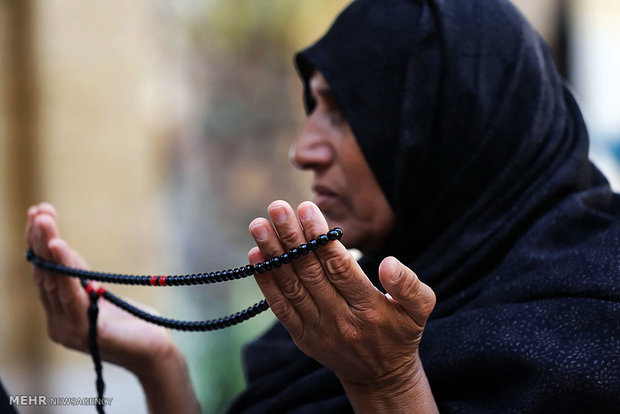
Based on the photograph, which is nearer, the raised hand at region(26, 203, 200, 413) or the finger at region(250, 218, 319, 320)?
the finger at region(250, 218, 319, 320)

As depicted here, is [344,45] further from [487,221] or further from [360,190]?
[487,221]

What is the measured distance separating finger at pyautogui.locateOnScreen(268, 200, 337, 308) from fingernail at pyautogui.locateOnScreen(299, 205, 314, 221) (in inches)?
0.5

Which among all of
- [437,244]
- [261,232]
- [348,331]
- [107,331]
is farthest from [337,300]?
[107,331]

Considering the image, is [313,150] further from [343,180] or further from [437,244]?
[437,244]

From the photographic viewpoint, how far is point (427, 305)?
1.03 m

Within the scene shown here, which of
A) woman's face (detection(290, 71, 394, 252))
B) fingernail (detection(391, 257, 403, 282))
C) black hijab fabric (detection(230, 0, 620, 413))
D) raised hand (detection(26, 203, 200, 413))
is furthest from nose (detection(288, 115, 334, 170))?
fingernail (detection(391, 257, 403, 282))

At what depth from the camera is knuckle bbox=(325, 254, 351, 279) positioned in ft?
3.29

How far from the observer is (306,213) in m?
1.00

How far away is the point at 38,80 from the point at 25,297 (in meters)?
1.33

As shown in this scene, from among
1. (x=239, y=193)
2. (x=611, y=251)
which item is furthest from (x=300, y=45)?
(x=611, y=251)

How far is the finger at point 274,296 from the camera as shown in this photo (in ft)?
3.43

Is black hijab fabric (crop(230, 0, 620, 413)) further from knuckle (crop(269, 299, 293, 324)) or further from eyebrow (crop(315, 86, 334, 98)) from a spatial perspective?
knuckle (crop(269, 299, 293, 324))

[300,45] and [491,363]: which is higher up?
[300,45]

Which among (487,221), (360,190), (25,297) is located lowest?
(487,221)
